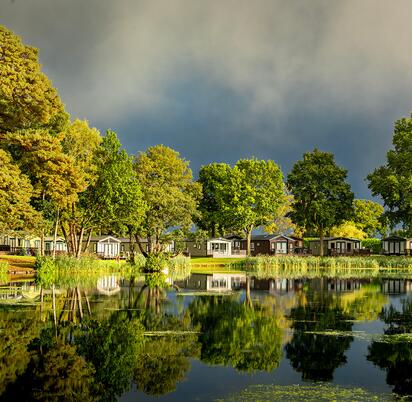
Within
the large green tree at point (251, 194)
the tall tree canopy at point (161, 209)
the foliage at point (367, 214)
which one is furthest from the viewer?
the foliage at point (367, 214)

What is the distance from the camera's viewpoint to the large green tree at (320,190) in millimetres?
78750

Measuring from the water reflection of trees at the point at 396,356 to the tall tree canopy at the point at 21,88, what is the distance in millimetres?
31494

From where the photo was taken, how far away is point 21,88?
3981cm

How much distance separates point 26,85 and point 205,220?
50.6 m

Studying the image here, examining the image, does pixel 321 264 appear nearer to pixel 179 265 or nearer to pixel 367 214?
pixel 179 265

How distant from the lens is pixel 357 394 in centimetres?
1058

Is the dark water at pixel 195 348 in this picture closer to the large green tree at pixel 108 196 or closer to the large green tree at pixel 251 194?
the large green tree at pixel 108 196

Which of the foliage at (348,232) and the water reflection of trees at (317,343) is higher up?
the foliage at (348,232)

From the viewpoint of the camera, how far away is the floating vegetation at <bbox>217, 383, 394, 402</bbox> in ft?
33.2

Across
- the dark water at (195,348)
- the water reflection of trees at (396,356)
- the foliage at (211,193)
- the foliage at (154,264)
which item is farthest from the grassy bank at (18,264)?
the foliage at (211,193)

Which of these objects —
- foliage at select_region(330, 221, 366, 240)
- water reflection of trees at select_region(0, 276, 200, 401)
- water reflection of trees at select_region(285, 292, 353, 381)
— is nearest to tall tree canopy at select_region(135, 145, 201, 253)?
water reflection of trees at select_region(285, 292, 353, 381)

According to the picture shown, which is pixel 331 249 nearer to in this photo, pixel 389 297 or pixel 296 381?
pixel 389 297

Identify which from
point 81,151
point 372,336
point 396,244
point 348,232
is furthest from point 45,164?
point 348,232

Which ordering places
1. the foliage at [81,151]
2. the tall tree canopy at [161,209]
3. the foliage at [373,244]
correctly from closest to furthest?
the foliage at [81,151] → the tall tree canopy at [161,209] → the foliage at [373,244]
